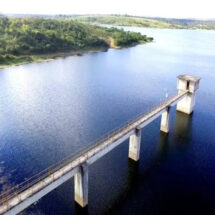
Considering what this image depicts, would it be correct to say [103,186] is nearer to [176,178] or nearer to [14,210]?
[176,178]

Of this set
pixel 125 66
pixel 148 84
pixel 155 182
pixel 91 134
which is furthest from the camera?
pixel 125 66

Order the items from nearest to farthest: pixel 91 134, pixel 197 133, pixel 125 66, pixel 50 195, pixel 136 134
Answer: pixel 50 195 → pixel 136 134 → pixel 91 134 → pixel 197 133 → pixel 125 66

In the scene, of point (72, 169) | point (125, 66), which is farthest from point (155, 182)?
point (125, 66)

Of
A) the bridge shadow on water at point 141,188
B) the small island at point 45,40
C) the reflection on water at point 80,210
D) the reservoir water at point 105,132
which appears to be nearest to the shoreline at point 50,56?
the small island at point 45,40

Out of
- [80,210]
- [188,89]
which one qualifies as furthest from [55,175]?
[188,89]

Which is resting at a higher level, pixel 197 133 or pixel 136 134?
pixel 136 134

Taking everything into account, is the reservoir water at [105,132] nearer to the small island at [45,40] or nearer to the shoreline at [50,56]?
the shoreline at [50,56]
